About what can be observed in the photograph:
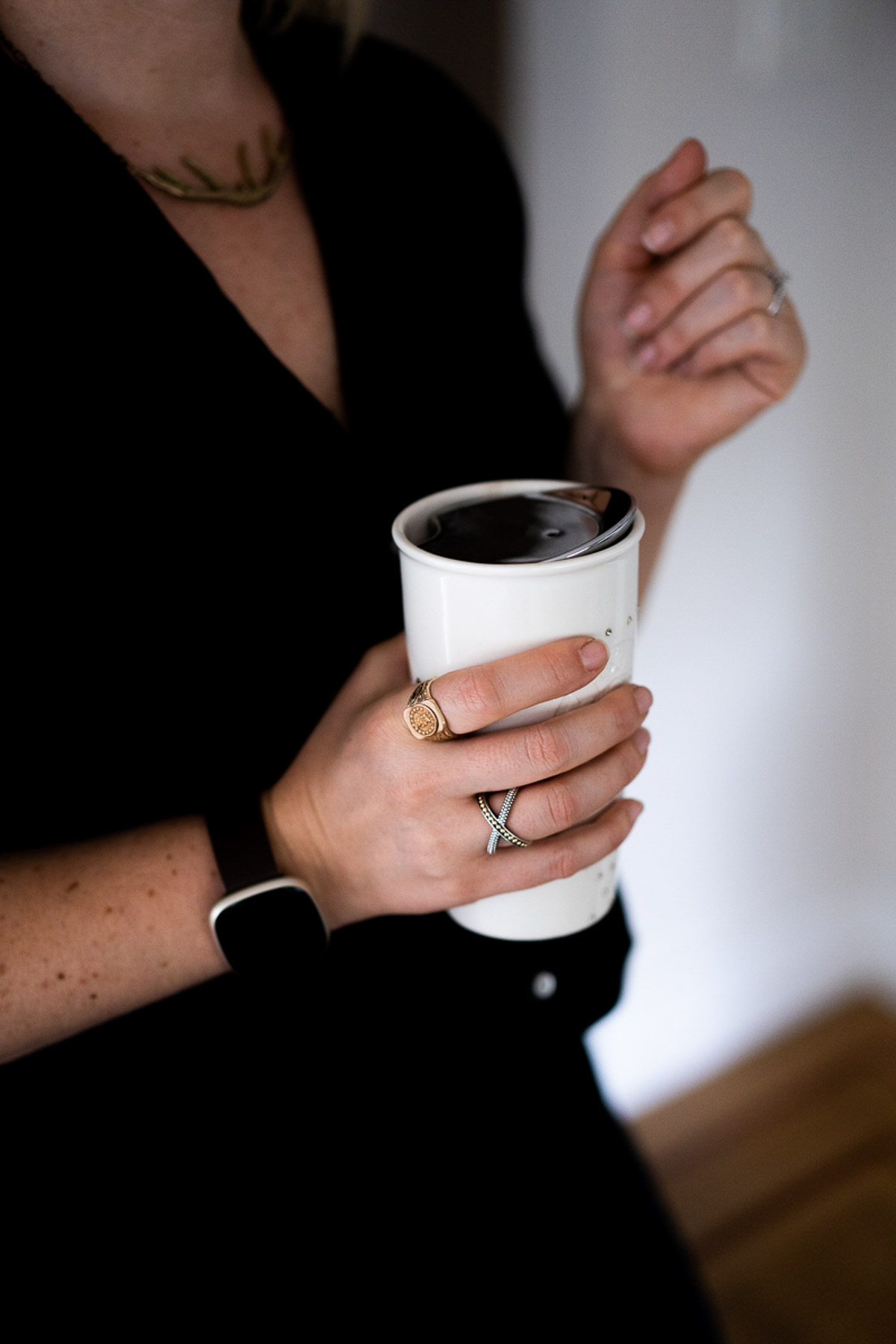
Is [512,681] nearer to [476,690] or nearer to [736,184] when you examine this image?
[476,690]

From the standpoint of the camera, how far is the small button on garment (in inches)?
30.3

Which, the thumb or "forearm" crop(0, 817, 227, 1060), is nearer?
"forearm" crop(0, 817, 227, 1060)

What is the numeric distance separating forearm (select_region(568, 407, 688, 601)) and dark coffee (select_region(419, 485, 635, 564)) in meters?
0.29

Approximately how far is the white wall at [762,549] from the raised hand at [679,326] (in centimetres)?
46

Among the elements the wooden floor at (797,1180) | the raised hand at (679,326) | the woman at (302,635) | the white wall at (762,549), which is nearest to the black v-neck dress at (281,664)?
the woman at (302,635)

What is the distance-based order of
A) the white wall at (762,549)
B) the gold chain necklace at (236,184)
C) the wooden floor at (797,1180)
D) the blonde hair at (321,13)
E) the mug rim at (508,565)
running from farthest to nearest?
the wooden floor at (797,1180) → the white wall at (762,549) → the blonde hair at (321,13) → the gold chain necklace at (236,184) → the mug rim at (508,565)

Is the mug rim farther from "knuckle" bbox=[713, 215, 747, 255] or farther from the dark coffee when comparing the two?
"knuckle" bbox=[713, 215, 747, 255]

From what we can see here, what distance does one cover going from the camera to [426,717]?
18.6 inches

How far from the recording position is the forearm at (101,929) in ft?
1.82

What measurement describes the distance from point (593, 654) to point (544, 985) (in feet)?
1.36

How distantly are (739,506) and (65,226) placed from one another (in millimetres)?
1010

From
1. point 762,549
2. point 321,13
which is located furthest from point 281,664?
point 762,549

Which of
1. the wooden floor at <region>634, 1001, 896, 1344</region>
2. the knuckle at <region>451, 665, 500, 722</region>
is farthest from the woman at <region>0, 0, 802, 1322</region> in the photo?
the wooden floor at <region>634, 1001, 896, 1344</region>

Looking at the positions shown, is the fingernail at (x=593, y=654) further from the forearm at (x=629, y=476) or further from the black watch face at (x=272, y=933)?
the forearm at (x=629, y=476)
